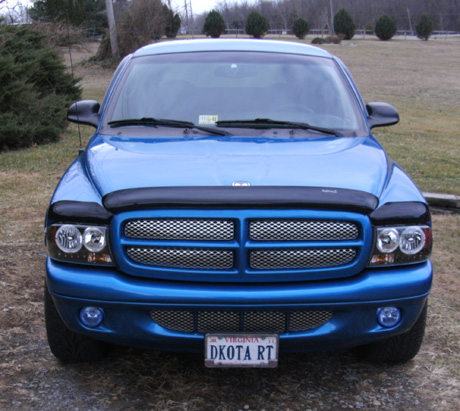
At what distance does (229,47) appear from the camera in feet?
15.0

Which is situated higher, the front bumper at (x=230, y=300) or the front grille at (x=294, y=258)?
the front grille at (x=294, y=258)

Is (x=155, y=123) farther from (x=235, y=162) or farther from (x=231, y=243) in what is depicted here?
(x=231, y=243)

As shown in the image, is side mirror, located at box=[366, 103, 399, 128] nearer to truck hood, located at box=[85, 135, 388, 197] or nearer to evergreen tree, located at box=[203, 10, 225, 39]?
truck hood, located at box=[85, 135, 388, 197]

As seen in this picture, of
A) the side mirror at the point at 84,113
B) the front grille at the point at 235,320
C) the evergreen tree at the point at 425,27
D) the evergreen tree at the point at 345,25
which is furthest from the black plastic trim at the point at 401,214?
the evergreen tree at the point at 425,27

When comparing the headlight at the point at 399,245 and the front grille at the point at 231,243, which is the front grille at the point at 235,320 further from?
the headlight at the point at 399,245

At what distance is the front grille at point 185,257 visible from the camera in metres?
2.86

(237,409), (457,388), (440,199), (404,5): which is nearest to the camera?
(237,409)

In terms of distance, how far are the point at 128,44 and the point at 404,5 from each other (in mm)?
70471

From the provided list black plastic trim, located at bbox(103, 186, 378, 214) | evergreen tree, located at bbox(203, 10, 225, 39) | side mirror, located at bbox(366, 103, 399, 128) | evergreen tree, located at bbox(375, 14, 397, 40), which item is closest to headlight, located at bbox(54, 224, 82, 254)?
black plastic trim, located at bbox(103, 186, 378, 214)

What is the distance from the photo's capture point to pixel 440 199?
706cm

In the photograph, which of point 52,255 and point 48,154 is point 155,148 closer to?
point 52,255

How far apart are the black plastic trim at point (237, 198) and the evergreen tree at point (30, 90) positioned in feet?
26.0

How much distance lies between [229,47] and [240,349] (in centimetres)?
248

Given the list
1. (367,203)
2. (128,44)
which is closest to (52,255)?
(367,203)
